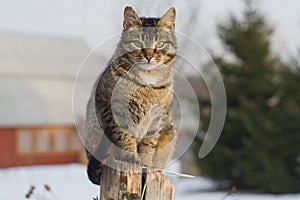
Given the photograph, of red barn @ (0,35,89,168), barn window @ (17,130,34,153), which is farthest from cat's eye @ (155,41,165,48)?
barn window @ (17,130,34,153)

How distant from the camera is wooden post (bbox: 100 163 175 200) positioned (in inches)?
86.4

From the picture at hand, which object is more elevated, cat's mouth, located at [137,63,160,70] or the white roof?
cat's mouth, located at [137,63,160,70]

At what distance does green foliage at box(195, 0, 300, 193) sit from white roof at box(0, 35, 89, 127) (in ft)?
21.0

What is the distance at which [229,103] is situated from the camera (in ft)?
37.3

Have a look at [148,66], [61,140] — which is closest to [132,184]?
[148,66]

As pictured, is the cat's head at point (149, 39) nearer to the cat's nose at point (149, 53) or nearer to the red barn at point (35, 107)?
the cat's nose at point (149, 53)

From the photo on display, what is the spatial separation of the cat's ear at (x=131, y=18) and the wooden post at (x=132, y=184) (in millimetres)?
588

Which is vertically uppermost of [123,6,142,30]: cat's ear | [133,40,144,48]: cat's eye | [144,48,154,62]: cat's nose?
[123,6,142,30]: cat's ear

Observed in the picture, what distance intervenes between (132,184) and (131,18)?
69 cm

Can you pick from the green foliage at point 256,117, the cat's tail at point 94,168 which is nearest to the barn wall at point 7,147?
the green foliage at point 256,117

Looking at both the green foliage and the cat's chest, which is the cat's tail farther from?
the green foliage

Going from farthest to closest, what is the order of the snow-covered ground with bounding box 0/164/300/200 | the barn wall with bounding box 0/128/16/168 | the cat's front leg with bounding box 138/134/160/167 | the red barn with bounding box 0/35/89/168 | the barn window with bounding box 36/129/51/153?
the barn window with bounding box 36/129/51/153
the red barn with bounding box 0/35/89/168
the barn wall with bounding box 0/128/16/168
the snow-covered ground with bounding box 0/164/300/200
the cat's front leg with bounding box 138/134/160/167

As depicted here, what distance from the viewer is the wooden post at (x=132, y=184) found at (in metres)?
2.19

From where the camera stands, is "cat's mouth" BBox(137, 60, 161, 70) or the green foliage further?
the green foliage
